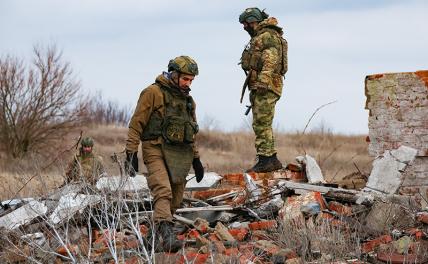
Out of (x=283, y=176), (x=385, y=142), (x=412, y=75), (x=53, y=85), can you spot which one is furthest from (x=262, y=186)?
(x=53, y=85)

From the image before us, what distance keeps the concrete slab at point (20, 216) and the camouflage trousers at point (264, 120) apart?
9.53ft

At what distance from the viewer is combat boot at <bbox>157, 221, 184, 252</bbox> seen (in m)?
6.79

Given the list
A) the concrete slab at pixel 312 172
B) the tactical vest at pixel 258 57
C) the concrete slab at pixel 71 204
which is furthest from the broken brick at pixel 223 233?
the tactical vest at pixel 258 57

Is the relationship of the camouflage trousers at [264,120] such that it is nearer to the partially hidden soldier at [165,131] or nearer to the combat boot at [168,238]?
the partially hidden soldier at [165,131]

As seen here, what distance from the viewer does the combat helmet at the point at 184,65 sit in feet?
23.1

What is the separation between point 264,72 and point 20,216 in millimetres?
3350

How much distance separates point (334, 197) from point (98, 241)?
250 cm

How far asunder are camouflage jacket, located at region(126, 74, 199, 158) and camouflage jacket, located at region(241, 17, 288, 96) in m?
2.59

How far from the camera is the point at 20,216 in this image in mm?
8016

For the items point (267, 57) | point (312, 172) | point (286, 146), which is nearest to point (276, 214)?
point (312, 172)

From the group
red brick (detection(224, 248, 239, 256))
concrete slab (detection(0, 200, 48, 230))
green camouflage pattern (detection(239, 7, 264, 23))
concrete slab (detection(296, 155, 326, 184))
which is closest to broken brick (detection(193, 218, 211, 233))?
red brick (detection(224, 248, 239, 256))

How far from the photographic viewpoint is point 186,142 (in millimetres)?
7238

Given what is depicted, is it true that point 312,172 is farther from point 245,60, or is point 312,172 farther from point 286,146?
point 286,146

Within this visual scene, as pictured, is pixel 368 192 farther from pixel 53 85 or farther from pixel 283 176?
pixel 53 85
